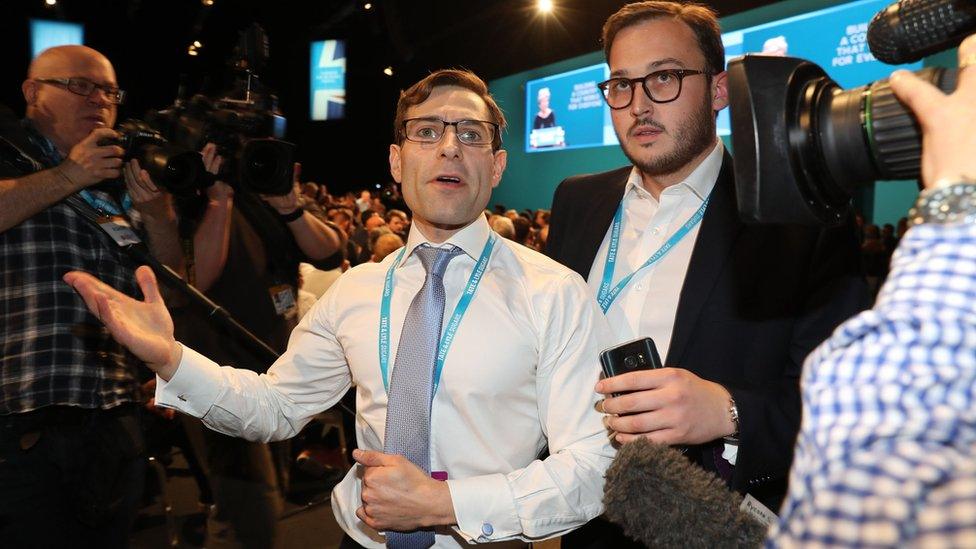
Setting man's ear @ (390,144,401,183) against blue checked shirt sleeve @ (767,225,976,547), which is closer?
blue checked shirt sleeve @ (767,225,976,547)

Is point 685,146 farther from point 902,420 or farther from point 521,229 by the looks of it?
point 521,229

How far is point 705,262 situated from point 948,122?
3.01 ft

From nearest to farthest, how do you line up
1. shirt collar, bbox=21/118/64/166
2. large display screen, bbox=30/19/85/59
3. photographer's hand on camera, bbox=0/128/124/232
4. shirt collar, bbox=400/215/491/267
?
shirt collar, bbox=400/215/491/267 < photographer's hand on camera, bbox=0/128/124/232 < shirt collar, bbox=21/118/64/166 < large display screen, bbox=30/19/85/59

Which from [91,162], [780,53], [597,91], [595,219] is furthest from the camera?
[597,91]

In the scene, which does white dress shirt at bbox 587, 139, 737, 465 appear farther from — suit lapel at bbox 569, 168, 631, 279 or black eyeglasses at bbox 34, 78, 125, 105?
black eyeglasses at bbox 34, 78, 125, 105

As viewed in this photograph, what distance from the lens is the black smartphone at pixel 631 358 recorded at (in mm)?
1178

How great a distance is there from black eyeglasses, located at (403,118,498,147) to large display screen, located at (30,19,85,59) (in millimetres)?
9041

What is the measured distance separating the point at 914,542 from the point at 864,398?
11 centimetres

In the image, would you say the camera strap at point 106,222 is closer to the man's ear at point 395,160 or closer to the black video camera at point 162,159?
the black video camera at point 162,159

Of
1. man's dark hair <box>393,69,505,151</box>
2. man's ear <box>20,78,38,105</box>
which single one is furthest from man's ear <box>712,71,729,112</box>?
man's ear <box>20,78,38,105</box>

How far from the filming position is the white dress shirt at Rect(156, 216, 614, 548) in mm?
1297

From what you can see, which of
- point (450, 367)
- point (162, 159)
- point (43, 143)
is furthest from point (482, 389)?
point (43, 143)

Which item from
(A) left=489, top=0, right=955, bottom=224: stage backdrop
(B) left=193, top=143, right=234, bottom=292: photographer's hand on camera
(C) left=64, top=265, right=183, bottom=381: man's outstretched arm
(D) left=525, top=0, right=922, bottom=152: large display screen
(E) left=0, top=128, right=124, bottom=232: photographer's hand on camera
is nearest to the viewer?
(C) left=64, top=265, right=183, bottom=381: man's outstretched arm

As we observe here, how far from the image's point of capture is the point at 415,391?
1.41m
